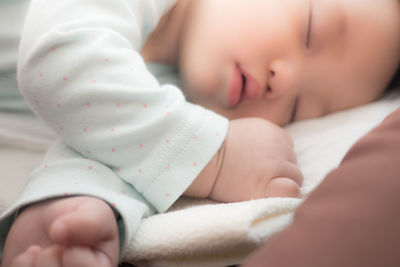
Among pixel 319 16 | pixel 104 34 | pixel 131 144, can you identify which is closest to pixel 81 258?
pixel 131 144

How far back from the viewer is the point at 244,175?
67 cm

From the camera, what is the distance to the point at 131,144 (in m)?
0.62

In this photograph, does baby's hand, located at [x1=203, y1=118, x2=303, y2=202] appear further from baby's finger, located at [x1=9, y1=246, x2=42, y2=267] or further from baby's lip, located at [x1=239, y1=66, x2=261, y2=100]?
baby's finger, located at [x1=9, y1=246, x2=42, y2=267]

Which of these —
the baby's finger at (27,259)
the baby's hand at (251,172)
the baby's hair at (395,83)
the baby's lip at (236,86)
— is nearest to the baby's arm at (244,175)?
the baby's hand at (251,172)

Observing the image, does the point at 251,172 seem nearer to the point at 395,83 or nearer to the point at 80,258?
the point at 80,258

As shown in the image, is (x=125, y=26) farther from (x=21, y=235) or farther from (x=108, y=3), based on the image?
(x=21, y=235)

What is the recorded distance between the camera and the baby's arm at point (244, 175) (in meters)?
0.66

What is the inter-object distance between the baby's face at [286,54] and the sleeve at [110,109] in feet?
0.65

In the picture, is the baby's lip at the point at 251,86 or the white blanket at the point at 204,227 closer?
the white blanket at the point at 204,227

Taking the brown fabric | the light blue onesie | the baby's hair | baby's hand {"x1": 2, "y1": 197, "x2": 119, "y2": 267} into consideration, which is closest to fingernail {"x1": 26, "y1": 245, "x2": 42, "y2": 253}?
baby's hand {"x1": 2, "y1": 197, "x2": 119, "y2": 267}

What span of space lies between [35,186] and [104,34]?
0.24 m

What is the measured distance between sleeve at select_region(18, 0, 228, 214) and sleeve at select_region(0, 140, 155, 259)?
16 millimetres

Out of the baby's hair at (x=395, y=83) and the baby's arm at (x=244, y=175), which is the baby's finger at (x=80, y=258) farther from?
the baby's hair at (x=395, y=83)

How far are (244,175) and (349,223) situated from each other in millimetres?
290
